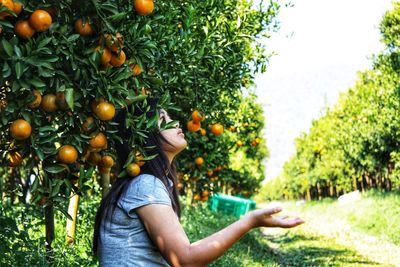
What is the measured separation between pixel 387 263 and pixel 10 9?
8.94m

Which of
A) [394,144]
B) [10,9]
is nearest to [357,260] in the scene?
[10,9]

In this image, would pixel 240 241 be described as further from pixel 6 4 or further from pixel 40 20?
pixel 6 4

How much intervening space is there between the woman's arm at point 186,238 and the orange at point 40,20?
0.87m

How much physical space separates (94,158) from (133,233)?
0.44 metres

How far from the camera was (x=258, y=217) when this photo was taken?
8.07 feet

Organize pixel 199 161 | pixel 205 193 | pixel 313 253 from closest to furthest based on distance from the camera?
pixel 199 161
pixel 205 193
pixel 313 253

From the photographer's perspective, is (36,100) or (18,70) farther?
(36,100)

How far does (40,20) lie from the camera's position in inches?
92.8

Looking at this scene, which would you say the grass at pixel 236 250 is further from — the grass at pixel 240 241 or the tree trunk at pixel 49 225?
the tree trunk at pixel 49 225

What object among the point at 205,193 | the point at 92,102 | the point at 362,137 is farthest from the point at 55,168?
the point at 362,137

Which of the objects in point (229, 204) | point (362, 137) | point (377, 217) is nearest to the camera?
point (377, 217)

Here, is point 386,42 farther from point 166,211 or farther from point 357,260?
point 166,211

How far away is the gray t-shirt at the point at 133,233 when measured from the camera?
8.46ft

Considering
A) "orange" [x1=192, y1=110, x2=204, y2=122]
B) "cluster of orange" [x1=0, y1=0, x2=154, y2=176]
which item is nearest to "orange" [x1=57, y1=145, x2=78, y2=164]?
"cluster of orange" [x1=0, y1=0, x2=154, y2=176]
